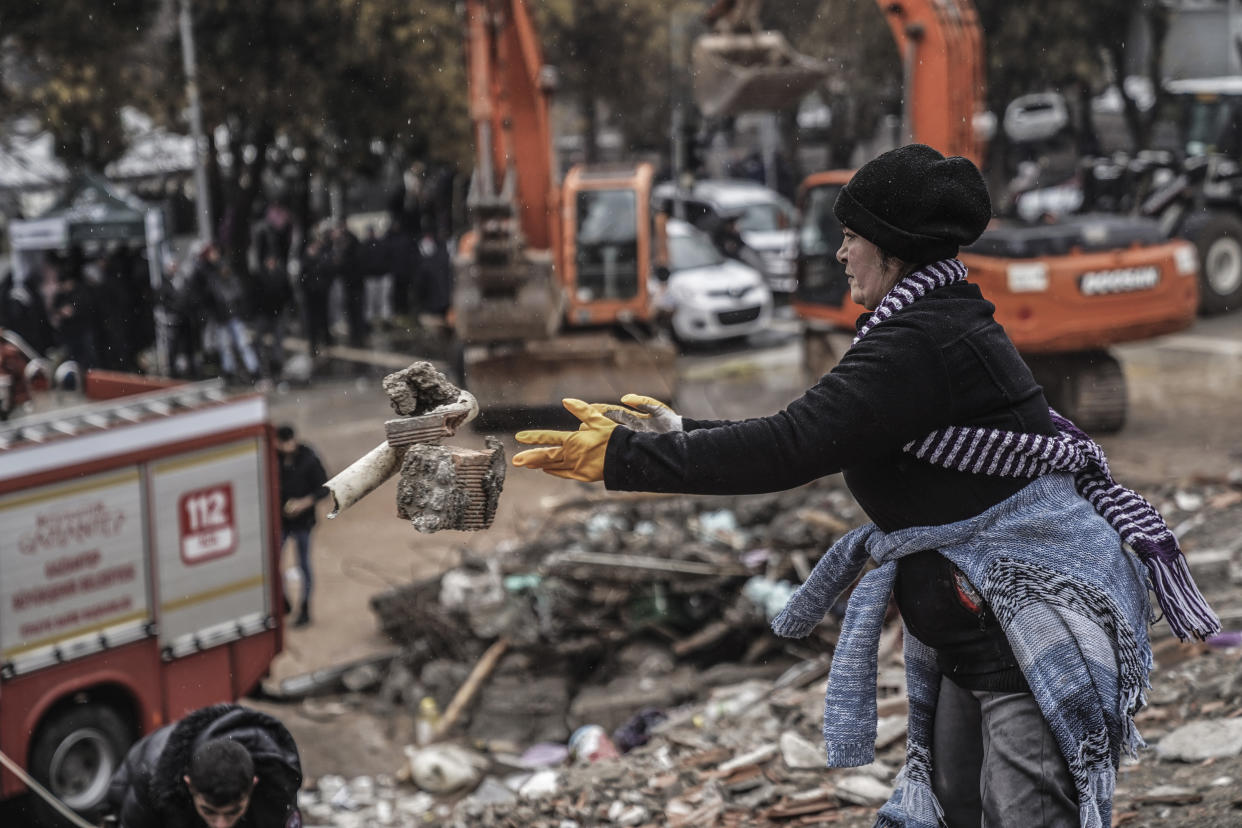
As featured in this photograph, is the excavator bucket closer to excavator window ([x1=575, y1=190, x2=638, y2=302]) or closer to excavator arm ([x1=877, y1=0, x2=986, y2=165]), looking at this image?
excavator arm ([x1=877, y1=0, x2=986, y2=165])

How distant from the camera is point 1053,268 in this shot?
11180 millimetres

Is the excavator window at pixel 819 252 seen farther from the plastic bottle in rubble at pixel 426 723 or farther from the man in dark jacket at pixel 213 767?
the man in dark jacket at pixel 213 767

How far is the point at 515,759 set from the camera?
741cm

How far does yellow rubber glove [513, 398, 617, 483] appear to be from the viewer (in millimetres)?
2652

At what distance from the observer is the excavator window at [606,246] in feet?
51.6

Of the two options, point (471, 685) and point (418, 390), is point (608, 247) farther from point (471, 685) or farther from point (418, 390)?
point (418, 390)

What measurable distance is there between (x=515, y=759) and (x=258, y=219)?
1645 centimetres

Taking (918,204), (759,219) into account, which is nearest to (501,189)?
(918,204)

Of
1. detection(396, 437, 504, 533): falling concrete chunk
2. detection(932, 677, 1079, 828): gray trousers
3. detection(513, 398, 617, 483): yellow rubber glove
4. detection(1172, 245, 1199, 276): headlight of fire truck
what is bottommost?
detection(932, 677, 1079, 828): gray trousers

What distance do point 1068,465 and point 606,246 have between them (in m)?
13.2

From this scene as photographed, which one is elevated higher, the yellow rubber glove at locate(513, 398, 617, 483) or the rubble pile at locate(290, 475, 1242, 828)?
the yellow rubber glove at locate(513, 398, 617, 483)

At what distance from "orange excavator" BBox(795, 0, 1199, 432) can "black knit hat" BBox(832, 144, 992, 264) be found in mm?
7999

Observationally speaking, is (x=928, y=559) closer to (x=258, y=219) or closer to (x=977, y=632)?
(x=977, y=632)

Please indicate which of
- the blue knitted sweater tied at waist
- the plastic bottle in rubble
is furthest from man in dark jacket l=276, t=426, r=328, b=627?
the blue knitted sweater tied at waist
